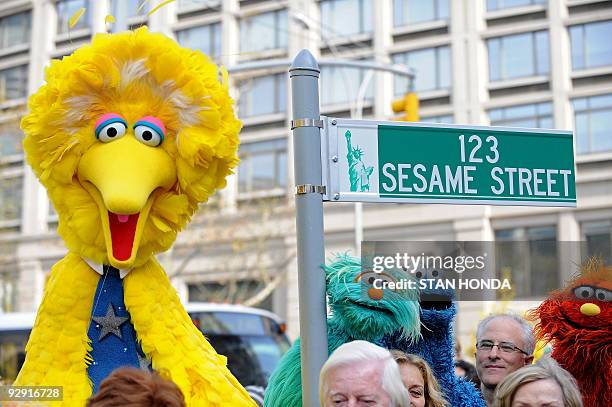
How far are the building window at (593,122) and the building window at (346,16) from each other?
552 cm

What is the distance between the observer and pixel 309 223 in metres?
2.83

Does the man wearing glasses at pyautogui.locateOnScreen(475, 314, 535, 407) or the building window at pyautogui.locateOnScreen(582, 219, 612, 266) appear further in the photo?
the man wearing glasses at pyautogui.locateOnScreen(475, 314, 535, 407)

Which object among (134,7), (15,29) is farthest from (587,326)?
(15,29)

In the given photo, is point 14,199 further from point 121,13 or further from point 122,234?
point 122,234

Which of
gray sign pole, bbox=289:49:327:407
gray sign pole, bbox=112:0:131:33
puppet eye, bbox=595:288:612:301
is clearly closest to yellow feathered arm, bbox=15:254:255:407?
gray sign pole, bbox=289:49:327:407

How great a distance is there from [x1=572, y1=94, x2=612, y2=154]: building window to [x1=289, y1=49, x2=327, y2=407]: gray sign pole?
18.5 m

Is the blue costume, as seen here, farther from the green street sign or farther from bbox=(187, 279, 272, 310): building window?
bbox=(187, 279, 272, 310): building window

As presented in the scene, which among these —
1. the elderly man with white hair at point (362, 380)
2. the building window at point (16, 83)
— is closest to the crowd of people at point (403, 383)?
the elderly man with white hair at point (362, 380)

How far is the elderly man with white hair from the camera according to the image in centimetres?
245

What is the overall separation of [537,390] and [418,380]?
486 millimetres

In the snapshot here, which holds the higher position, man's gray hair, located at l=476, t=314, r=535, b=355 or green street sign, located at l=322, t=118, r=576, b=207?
green street sign, located at l=322, t=118, r=576, b=207

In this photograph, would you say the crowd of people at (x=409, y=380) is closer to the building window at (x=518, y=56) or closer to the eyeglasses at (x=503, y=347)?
the eyeglasses at (x=503, y=347)

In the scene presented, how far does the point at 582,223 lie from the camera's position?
19594mm

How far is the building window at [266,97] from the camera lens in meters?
23.9
